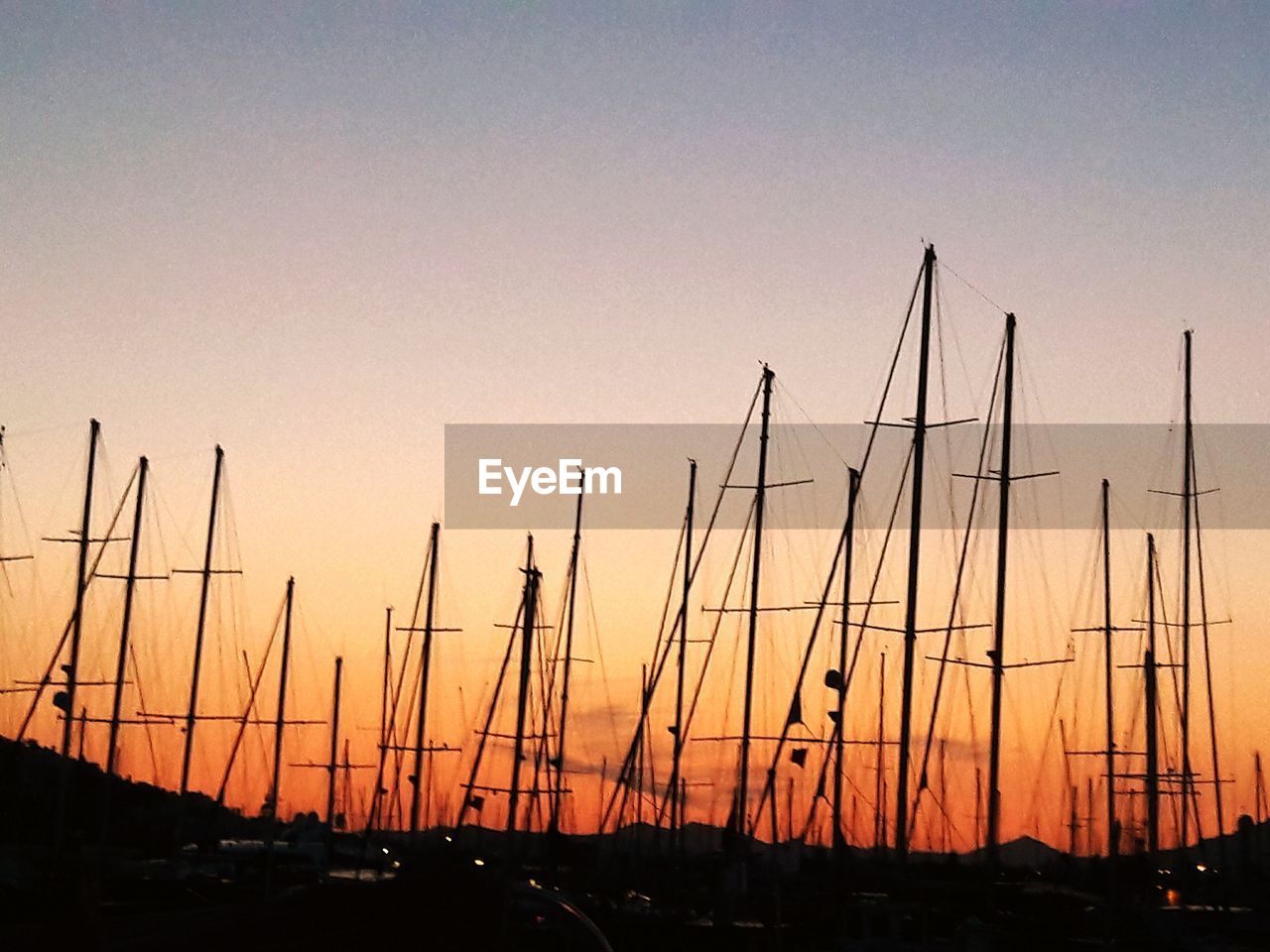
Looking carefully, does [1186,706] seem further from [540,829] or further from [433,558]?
[433,558]

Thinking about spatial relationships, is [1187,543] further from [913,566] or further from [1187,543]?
[913,566]

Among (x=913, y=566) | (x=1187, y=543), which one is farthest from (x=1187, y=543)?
(x=913, y=566)

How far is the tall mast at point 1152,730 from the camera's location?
59906 millimetres

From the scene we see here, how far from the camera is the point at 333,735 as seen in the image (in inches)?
3703

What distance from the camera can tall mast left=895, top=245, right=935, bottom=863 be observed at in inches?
1649

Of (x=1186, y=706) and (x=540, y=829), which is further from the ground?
(x=1186, y=706)

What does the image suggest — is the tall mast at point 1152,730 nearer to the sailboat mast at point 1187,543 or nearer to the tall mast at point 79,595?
the sailboat mast at point 1187,543

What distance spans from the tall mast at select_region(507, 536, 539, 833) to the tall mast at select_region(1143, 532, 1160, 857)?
2257 cm

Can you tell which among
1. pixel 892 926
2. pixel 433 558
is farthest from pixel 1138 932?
pixel 433 558

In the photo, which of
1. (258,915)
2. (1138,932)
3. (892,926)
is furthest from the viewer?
(1138,932)

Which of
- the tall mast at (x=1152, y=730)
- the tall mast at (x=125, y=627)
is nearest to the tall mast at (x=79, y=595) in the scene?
the tall mast at (x=125, y=627)

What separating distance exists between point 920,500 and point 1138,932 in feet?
56.2

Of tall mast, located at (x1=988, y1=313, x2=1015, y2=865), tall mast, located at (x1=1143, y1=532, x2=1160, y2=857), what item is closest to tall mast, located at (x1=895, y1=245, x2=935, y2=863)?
tall mast, located at (x1=988, y1=313, x2=1015, y2=865)

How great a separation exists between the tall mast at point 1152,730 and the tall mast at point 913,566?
19.3 metres
